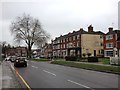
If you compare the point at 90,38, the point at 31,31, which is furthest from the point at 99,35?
the point at 31,31

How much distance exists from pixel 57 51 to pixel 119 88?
10344 centimetres

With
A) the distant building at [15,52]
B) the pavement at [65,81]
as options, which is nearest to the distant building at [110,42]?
the pavement at [65,81]

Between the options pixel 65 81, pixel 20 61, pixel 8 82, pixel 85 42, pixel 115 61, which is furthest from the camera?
pixel 85 42

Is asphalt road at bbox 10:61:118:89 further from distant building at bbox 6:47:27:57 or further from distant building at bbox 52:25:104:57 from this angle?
distant building at bbox 6:47:27:57

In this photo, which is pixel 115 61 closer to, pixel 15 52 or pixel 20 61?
pixel 20 61

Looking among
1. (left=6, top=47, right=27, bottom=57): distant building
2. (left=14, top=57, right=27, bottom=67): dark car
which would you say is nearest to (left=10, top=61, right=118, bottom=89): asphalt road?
(left=14, top=57, right=27, bottom=67): dark car

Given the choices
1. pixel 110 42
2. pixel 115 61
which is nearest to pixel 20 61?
pixel 115 61

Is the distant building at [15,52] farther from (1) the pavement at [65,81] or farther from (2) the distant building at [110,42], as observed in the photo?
(1) the pavement at [65,81]

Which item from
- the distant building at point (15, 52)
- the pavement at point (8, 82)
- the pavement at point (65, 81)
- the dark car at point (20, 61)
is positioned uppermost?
the distant building at point (15, 52)

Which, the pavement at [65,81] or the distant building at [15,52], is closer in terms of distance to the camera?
the pavement at [65,81]

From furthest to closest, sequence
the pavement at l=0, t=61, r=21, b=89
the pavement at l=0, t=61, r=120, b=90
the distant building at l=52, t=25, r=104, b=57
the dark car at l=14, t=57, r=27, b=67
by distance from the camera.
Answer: the distant building at l=52, t=25, r=104, b=57 < the dark car at l=14, t=57, r=27, b=67 < the pavement at l=0, t=61, r=21, b=89 < the pavement at l=0, t=61, r=120, b=90

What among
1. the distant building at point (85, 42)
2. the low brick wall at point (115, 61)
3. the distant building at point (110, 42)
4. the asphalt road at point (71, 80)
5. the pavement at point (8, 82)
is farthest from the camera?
the distant building at point (85, 42)

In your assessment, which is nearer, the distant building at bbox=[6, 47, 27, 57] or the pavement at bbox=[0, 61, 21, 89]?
the pavement at bbox=[0, 61, 21, 89]

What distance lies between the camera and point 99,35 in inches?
3637
